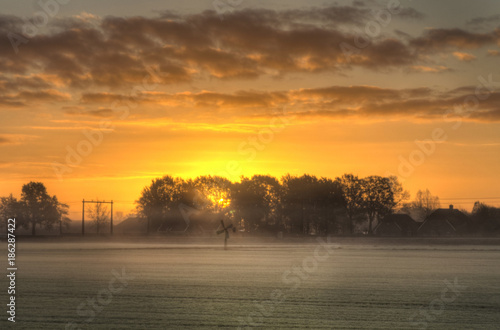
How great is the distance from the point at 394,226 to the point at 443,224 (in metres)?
11.6

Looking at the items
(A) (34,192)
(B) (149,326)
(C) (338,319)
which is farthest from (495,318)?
(A) (34,192)

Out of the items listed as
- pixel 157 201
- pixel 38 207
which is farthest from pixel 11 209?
pixel 157 201

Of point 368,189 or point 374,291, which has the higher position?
point 368,189

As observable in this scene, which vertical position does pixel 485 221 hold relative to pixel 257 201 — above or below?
below

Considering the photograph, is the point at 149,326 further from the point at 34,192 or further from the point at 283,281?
the point at 34,192

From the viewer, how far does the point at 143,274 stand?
33781mm

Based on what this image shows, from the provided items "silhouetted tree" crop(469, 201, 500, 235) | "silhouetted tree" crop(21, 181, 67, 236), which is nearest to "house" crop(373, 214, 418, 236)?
"silhouetted tree" crop(469, 201, 500, 235)

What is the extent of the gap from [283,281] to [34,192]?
459 ft

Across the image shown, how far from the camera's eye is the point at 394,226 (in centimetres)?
16175

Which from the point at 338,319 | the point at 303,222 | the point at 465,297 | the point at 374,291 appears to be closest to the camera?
the point at 338,319

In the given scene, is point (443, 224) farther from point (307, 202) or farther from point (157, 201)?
point (157, 201)
